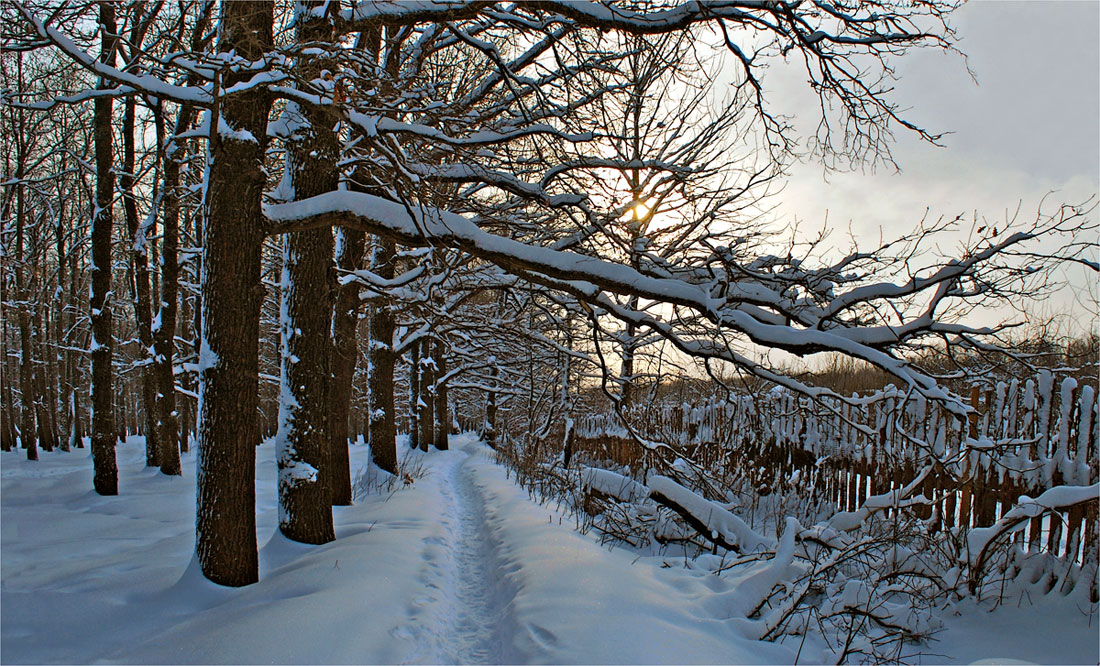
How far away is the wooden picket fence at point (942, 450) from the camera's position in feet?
16.4

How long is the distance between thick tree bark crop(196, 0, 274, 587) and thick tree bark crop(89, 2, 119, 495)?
23.6ft

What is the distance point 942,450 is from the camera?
698cm

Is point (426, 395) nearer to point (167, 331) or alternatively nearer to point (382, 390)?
point (167, 331)

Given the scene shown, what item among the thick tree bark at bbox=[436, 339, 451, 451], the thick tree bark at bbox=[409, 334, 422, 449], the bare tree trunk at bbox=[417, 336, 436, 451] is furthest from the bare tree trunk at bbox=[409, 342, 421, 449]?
the thick tree bark at bbox=[436, 339, 451, 451]

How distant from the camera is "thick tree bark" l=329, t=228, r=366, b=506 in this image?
27.2 ft

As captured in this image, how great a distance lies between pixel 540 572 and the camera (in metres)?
5.25

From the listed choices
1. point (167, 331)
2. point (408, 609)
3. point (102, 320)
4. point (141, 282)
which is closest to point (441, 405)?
point (167, 331)

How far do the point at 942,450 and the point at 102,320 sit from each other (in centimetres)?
1352

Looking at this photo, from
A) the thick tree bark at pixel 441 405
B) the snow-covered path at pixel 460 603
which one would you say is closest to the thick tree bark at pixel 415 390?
the thick tree bark at pixel 441 405

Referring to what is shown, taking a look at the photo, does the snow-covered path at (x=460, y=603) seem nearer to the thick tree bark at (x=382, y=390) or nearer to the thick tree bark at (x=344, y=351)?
the thick tree bark at (x=344, y=351)

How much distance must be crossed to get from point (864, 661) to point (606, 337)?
4059 mm

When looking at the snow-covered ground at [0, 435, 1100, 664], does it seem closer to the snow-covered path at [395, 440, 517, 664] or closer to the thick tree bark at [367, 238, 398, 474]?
the snow-covered path at [395, 440, 517, 664]

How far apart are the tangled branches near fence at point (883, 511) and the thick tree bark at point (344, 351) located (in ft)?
11.7

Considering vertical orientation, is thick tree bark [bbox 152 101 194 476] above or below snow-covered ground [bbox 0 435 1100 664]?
above
